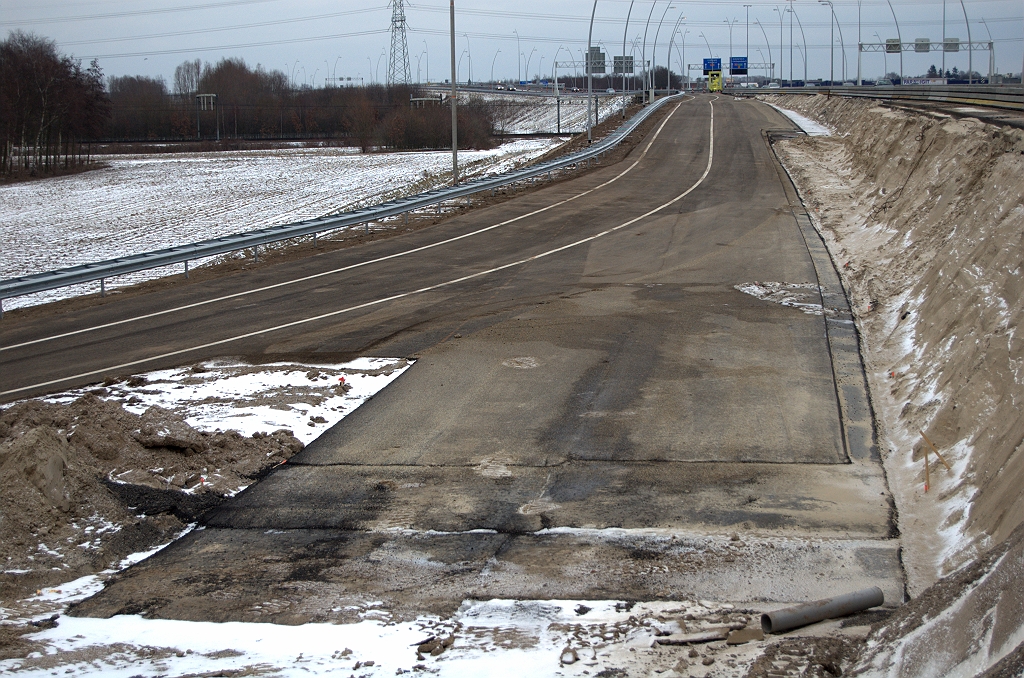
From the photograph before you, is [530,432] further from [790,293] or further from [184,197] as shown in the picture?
[184,197]

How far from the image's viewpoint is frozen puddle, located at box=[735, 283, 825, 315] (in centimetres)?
1593

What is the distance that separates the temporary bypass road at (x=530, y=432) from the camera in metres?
7.04

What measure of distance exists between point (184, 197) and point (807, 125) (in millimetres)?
38010

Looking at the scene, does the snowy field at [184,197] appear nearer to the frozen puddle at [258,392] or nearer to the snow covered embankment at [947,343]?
the frozen puddle at [258,392]

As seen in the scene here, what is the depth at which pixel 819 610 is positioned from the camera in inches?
240

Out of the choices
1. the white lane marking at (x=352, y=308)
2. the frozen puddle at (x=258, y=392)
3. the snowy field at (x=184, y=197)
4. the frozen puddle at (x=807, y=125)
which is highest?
the frozen puddle at (x=807, y=125)

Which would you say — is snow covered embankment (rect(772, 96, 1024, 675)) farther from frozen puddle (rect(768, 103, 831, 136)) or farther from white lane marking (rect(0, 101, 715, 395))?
frozen puddle (rect(768, 103, 831, 136))

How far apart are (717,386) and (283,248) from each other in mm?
16115

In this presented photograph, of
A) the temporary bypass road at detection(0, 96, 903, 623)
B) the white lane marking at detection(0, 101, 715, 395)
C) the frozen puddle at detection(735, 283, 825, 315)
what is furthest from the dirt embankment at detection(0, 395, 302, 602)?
the frozen puddle at detection(735, 283, 825, 315)

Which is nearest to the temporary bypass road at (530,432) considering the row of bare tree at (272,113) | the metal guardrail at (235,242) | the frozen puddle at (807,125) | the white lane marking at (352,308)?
the white lane marking at (352,308)

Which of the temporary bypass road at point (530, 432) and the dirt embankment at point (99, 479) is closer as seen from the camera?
the temporary bypass road at point (530, 432)

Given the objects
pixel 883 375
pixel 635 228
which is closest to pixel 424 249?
pixel 635 228

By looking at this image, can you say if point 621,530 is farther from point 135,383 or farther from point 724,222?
point 724,222

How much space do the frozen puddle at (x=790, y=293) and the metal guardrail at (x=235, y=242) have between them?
12.4 m
